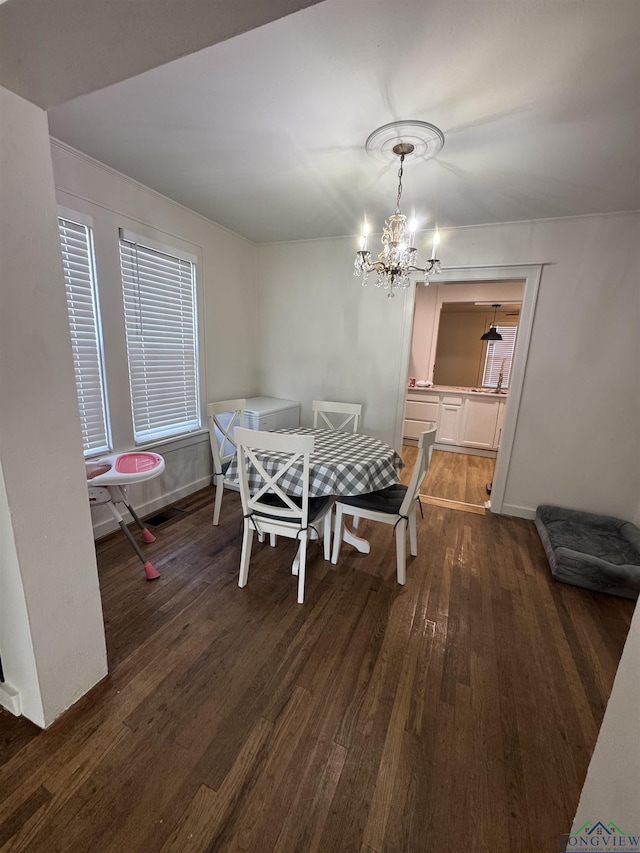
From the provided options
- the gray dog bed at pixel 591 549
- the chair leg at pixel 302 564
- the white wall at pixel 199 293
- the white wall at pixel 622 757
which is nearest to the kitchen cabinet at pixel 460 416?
the gray dog bed at pixel 591 549

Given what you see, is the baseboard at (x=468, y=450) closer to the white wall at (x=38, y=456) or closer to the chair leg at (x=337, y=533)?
the chair leg at (x=337, y=533)

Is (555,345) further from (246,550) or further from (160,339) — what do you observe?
(160,339)

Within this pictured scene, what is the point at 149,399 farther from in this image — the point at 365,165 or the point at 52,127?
the point at 365,165

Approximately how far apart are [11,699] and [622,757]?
6.41 feet

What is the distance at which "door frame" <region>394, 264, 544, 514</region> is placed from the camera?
2801 millimetres

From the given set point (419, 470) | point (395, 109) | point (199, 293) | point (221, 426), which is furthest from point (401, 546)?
point (199, 293)

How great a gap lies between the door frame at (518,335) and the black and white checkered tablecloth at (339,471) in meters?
1.35

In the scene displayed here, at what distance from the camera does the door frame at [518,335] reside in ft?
9.19

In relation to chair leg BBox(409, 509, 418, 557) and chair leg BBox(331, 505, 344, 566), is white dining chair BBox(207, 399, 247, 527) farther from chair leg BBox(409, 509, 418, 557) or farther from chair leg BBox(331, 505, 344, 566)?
chair leg BBox(409, 509, 418, 557)

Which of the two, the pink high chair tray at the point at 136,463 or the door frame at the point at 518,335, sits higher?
the door frame at the point at 518,335

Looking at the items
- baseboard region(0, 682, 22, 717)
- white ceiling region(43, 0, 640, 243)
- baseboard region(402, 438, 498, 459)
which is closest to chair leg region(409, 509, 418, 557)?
baseboard region(0, 682, 22, 717)

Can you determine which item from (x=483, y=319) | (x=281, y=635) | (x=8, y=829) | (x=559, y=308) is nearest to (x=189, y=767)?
(x=8, y=829)

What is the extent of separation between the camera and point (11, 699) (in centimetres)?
129

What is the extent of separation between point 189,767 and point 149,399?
2.37 m
